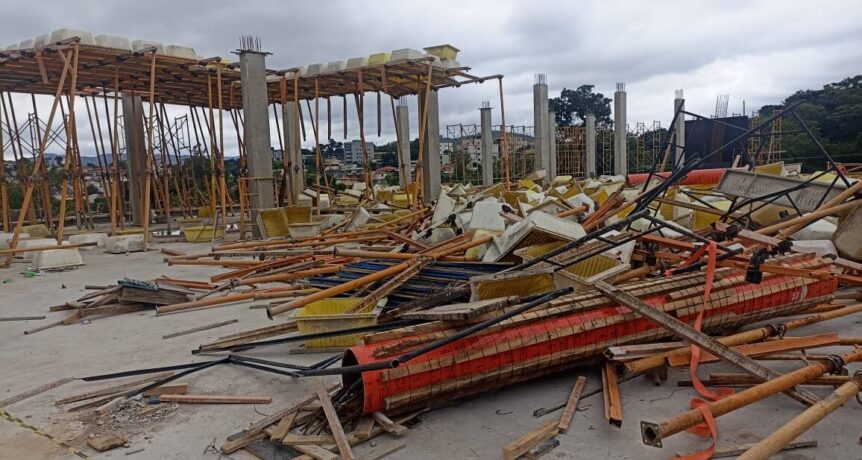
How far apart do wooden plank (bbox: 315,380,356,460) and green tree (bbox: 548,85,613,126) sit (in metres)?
55.1

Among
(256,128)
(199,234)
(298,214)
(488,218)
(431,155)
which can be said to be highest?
(256,128)

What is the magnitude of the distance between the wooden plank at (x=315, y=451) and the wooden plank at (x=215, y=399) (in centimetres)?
93

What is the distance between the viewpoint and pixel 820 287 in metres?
5.23

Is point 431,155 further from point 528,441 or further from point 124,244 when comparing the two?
point 528,441

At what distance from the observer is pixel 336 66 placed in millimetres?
17266

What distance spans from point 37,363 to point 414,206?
11.5 meters

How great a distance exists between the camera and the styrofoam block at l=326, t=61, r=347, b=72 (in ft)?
56.3

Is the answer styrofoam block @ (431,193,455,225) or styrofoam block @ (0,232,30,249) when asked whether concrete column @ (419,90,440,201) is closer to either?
styrofoam block @ (431,193,455,225)


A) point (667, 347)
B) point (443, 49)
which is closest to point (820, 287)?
point (667, 347)

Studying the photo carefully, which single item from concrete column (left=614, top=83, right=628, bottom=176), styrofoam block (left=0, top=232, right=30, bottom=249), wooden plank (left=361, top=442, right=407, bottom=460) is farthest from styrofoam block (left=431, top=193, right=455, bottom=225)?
concrete column (left=614, top=83, right=628, bottom=176)

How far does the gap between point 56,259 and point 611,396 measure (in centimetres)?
1137

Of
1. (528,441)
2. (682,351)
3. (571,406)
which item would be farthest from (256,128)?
(528,441)

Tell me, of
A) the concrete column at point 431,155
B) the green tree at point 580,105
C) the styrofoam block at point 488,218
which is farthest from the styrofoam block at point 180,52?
the green tree at point 580,105

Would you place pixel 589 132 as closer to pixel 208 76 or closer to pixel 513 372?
pixel 208 76
